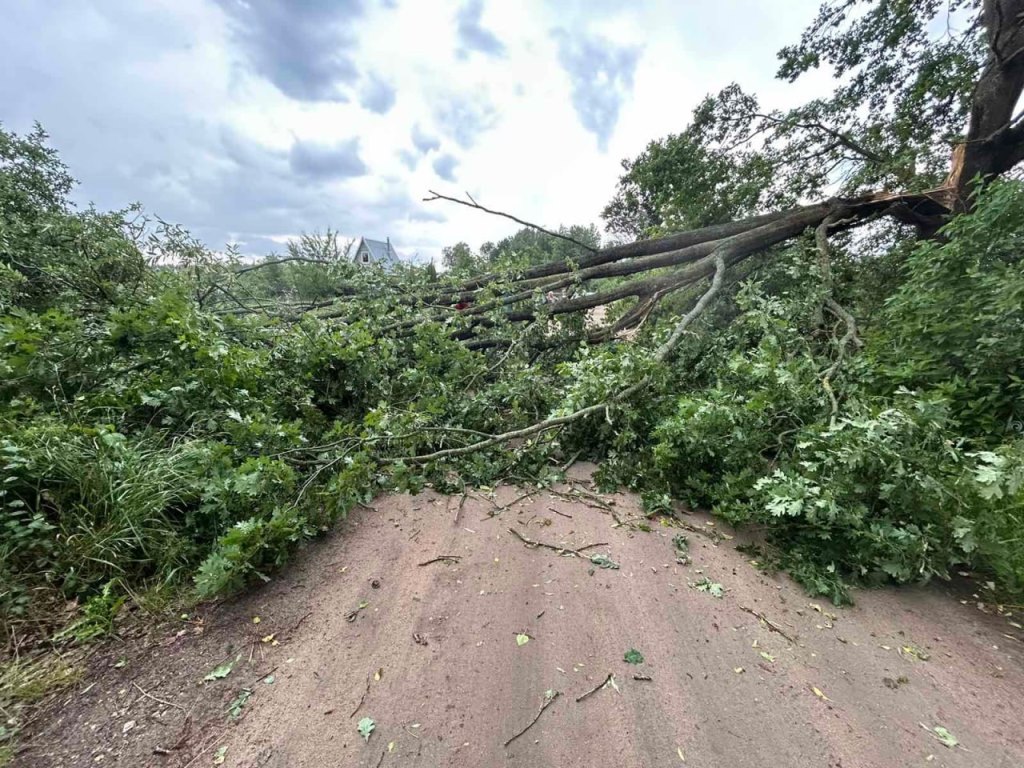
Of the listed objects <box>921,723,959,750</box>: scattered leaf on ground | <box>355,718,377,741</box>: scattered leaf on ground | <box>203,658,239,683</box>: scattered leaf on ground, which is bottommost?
<box>921,723,959,750</box>: scattered leaf on ground

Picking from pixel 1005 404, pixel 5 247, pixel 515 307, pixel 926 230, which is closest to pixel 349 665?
pixel 1005 404

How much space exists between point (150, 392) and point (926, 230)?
7792 mm

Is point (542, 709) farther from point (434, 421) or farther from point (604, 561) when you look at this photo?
point (434, 421)

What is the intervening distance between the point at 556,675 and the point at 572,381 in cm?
263

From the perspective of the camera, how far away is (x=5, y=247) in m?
3.19

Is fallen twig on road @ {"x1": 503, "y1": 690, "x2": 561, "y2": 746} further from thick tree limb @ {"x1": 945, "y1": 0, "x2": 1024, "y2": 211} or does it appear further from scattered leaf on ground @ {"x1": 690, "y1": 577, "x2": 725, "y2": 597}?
thick tree limb @ {"x1": 945, "y1": 0, "x2": 1024, "y2": 211}

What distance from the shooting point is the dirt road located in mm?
1092

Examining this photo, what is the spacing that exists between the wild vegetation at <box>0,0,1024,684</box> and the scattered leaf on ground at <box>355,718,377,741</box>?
818 millimetres

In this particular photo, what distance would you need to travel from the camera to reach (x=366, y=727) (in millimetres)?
1144

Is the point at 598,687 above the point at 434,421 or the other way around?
the other way around

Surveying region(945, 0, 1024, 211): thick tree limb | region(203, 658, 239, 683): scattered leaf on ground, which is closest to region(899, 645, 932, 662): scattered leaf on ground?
region(203, 658, 239, 683): scattered leaf on ground

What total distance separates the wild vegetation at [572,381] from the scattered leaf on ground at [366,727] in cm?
82

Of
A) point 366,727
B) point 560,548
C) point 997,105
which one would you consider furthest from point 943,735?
point 997,105

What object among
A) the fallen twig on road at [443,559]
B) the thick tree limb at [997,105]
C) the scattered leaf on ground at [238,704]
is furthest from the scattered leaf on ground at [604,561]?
the thick tree limb at [997,105]
